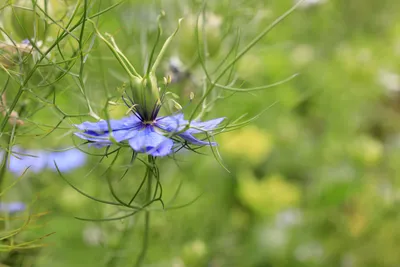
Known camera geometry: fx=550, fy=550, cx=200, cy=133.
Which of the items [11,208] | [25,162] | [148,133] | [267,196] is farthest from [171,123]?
[267,196]

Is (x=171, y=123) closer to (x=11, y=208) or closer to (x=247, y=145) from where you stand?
(x=11, y=208)

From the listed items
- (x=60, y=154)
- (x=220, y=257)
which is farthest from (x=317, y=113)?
(x=60, y=154)

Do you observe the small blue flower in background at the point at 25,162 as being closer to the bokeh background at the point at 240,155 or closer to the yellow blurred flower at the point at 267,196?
the bokeh background at the point at 240,155

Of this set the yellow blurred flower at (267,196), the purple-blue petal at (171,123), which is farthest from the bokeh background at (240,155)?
the purple-blue petal at (171,123)

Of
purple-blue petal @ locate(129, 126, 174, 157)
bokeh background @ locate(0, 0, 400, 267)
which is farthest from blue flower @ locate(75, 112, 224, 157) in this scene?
bokeh background @ locate(0, 0, 400, 267)

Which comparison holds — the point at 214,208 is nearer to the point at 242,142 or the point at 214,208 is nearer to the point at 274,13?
the point at 242,142

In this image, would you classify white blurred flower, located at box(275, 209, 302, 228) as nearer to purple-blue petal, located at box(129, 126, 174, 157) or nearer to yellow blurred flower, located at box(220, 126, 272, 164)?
yellow blurred flower, located at box(220, 126, 272, 164)

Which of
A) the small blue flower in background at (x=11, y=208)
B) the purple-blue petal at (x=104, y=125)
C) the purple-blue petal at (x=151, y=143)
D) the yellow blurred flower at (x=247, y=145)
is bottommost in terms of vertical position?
the purple-blue petal at (x=151, y=143)
